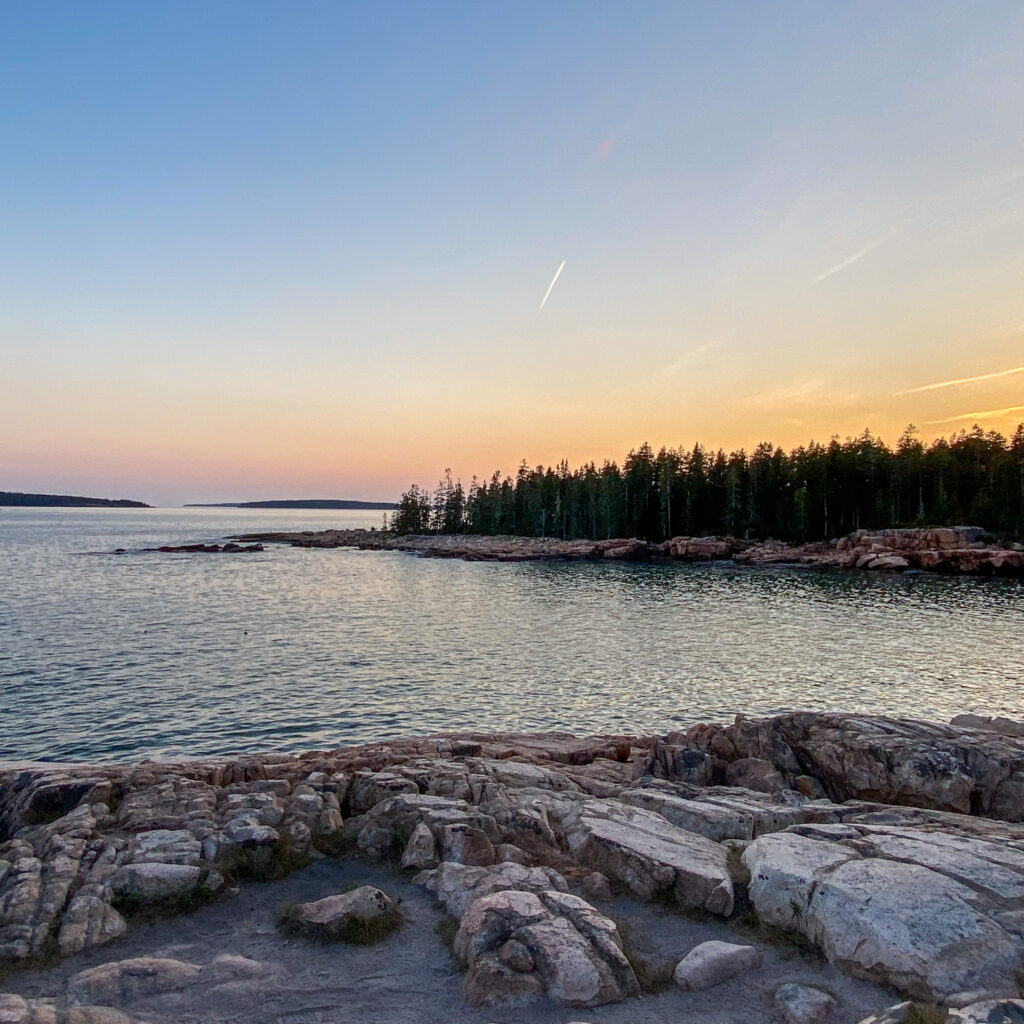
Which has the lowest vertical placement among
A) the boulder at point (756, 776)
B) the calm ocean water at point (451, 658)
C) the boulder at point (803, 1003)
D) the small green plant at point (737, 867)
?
the calm ocean water at point (451, 658)

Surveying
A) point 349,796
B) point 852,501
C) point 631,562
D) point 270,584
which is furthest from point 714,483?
point 349,796

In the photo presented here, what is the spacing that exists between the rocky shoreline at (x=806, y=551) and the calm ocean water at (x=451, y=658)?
1145 cm

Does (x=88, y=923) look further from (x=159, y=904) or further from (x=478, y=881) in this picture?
(x=478, y=881)

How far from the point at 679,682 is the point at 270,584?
146ft

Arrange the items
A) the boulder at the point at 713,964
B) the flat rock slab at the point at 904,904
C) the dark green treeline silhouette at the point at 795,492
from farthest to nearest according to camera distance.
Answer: the dark green treeline silhouette at the point at 795,492 < the boulder at the point at 713,964 < the flat rock slab at the point at 904,904

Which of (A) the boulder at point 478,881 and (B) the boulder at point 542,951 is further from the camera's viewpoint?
(A) the boulder at point 478,881

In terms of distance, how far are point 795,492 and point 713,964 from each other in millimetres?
113109

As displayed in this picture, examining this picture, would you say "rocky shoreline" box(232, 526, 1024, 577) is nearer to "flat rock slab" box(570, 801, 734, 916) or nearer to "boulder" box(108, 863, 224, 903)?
"flat rock slab" box(570, 801, 734, 916)

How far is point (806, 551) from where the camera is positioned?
88.0m

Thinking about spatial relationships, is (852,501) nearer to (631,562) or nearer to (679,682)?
(631,562)

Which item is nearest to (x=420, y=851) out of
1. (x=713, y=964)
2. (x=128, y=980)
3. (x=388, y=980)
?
(x=388, y=980)

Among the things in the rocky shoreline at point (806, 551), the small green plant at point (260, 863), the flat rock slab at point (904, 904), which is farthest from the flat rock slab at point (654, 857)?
the rocky shoreline at point (806, 551)

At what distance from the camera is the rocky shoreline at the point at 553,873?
653 cm

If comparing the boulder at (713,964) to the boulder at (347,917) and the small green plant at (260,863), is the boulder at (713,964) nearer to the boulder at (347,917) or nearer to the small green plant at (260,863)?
the boulder at (347,917)
